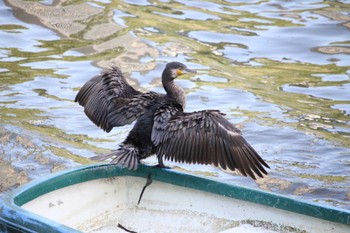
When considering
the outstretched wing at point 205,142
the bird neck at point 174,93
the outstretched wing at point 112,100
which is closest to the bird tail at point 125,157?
the outstretched wing at point 205,142

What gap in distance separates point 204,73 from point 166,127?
18.3 ft

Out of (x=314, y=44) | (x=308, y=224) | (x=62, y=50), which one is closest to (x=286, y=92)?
(x=314, y=44)

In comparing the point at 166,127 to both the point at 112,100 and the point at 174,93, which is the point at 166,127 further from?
the point at 112,100

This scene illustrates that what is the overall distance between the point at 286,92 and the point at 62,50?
3.55 metres

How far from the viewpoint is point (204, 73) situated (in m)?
11.6

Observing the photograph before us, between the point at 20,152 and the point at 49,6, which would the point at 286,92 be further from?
the point at 49,6

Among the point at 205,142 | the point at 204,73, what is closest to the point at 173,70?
the point at 205,142

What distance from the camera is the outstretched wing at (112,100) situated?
6.57 metres

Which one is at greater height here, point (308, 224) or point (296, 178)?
point (308, 224)

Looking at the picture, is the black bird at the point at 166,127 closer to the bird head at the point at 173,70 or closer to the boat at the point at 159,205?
the bird head at the point at 173,70

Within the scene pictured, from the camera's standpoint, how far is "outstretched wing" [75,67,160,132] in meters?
6.57

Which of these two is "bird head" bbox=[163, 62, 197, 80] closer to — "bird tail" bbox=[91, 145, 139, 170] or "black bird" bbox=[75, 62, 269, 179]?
"black bird" bbox=[75, 62, 269, 179]

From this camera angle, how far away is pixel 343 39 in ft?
43.3

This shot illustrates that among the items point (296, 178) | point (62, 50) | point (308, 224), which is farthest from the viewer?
point (62, 50)
